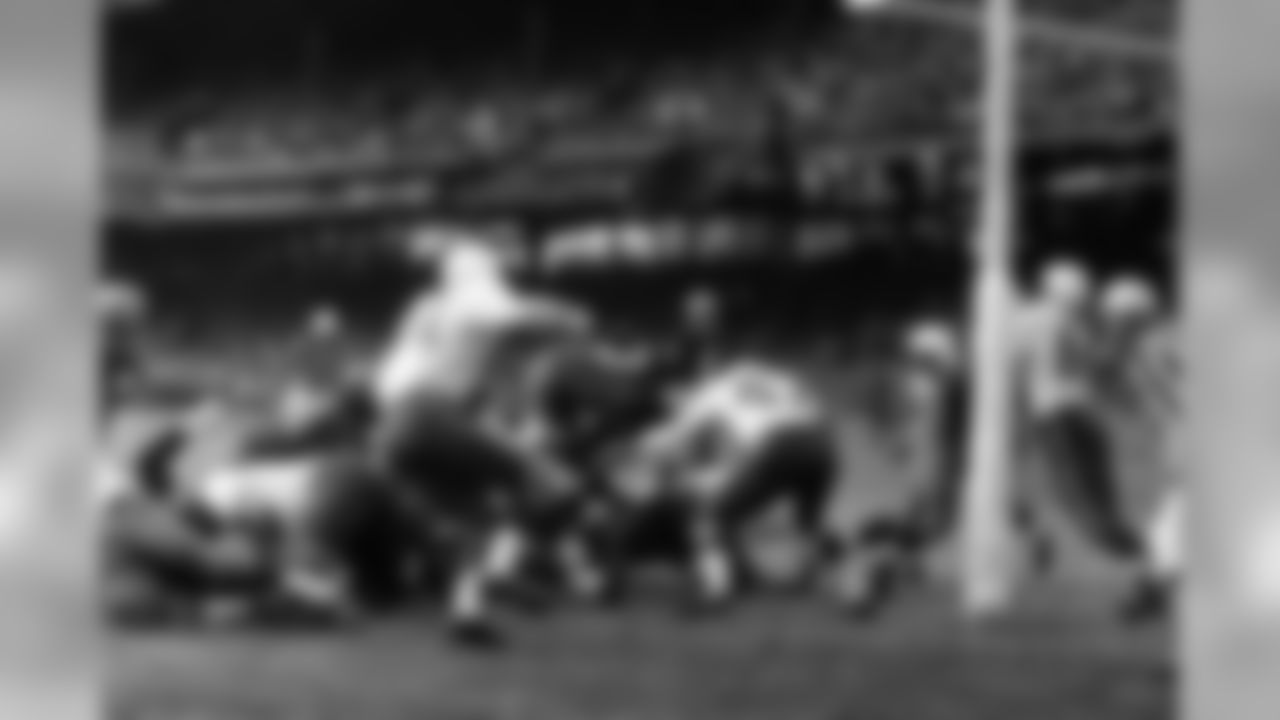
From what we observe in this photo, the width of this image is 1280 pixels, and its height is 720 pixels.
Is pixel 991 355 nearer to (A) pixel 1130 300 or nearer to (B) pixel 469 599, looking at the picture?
(A) pixel 1130 300

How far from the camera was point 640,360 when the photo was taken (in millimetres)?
3986

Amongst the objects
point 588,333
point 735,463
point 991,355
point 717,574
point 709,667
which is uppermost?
point 588,333

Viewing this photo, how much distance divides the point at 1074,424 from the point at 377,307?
4.11 ft

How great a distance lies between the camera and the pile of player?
3850 mm

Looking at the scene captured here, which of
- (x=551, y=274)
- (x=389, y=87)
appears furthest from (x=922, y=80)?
(x=389, y=87)

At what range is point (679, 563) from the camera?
13.1ft

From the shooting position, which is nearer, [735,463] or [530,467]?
[735,463]

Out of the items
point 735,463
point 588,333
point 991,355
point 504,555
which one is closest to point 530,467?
Answer: point 504,555

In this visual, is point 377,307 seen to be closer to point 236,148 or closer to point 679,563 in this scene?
point 236,148

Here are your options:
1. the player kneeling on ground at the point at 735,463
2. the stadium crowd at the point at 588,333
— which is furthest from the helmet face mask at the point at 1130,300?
the player kneeling on ground at the point at 735,463

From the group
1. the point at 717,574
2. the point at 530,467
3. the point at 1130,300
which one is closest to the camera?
the point at 1130,300

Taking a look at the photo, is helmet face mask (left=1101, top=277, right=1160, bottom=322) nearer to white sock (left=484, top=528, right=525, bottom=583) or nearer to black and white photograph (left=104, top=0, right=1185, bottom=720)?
black and white photograph (left=104, top=0, right=1185, bottom=720)

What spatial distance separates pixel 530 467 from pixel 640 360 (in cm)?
29

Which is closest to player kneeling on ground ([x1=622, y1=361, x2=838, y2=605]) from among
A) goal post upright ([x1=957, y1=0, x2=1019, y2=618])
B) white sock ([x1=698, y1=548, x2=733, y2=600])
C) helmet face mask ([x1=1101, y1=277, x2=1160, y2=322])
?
white sock ([x1=698, y1=548, x2=733, y2=600])
